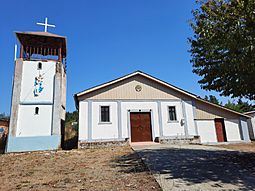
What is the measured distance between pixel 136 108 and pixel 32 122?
8076mm

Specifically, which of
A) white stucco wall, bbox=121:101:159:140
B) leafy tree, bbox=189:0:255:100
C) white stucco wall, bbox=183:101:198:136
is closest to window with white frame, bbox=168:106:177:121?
white stucco wall, bbox=183:101:198:136

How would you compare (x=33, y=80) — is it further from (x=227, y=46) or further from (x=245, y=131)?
(x=245, y=131)

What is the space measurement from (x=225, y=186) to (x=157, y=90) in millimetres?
11402

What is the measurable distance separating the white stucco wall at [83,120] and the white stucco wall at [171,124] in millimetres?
6324

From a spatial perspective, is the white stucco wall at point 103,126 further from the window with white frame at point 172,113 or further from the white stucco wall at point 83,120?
the window with white frame at point 172,113

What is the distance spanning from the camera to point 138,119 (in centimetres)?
1459

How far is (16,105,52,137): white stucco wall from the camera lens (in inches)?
507

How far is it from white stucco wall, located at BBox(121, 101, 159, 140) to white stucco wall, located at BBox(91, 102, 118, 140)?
2.14 feet

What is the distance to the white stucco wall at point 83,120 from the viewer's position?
43.4 ft

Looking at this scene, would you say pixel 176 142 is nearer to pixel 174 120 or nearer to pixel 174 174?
pixel 174 120

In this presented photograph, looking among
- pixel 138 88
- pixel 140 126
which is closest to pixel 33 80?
pixel 138 88

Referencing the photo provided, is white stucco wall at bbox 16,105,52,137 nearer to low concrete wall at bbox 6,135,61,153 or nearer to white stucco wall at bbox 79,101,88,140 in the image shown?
low concrete wall at bbox 6,135,61,153

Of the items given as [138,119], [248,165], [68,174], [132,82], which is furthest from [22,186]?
[132,82]

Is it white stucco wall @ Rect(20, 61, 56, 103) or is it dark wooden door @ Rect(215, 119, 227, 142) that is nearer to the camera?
white stucco wall @ Rect(20, 61, 56, 103)
